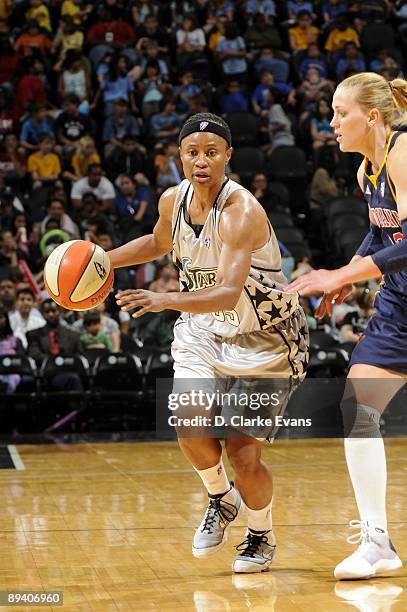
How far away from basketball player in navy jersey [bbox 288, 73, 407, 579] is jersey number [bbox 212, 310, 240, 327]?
0.40 metres

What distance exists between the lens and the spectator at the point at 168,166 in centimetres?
1255

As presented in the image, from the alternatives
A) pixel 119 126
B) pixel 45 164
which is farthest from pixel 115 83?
pixel 45 164

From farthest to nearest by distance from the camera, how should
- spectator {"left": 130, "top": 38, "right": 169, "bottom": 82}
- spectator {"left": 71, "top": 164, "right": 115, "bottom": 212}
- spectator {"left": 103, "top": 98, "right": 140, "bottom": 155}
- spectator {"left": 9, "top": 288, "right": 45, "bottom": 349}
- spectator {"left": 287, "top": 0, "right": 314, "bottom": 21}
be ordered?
spectator {"left": 287, "top": 0, "right": 314, "bottom": 21} < spectator {"left": 130, "top": 38, "right": 169, "bottom": 82} < spectator {"left": 103, "top": 98, "right": 140, "bottom": 155} < spectator {"left": 71, "top": 164, "right": 115, "bottom": 212} < spectator {"left": 9, "top": 288, "right": 45, "bottom": 349}

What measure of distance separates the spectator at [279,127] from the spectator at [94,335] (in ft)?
15.2

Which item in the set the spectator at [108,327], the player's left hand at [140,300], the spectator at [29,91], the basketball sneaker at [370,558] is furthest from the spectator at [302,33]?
the player's left hand at [140,300]

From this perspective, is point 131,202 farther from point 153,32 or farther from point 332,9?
point 332,9

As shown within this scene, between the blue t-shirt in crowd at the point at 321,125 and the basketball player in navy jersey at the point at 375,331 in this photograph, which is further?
the blue t-shirt in crowd at the point at 321,125

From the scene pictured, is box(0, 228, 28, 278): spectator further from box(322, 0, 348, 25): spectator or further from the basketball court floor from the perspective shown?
box(322, 0, 348, 25): spectator

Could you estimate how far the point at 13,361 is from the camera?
9719 mm

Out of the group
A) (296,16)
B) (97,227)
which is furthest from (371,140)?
(296,16)

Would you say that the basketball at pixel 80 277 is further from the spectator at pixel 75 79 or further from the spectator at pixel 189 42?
the spectator at pixel 189 42

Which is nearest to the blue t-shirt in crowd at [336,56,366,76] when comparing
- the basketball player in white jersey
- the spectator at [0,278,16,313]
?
the spectator at [0,278,16,313]

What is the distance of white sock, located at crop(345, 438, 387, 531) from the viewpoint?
4.26 metres

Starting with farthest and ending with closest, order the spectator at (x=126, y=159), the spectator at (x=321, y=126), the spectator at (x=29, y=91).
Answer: the spectator at (x=321, y=126) → the spectator at (x=29, y=91) → the spectator at (x=126, y=159)
